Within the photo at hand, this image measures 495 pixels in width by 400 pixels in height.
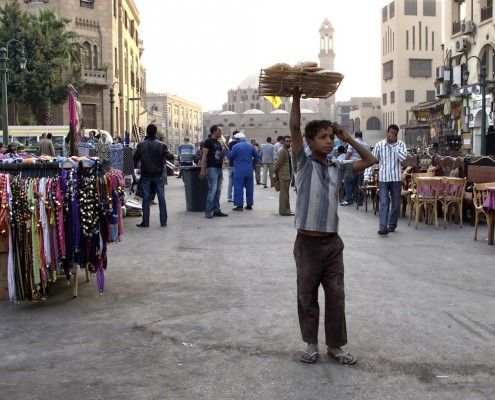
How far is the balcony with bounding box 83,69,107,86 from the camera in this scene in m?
45.2

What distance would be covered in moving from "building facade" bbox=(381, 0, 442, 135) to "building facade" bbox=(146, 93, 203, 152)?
3647 cm

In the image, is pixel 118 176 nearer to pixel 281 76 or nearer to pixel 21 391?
pixel 281 76

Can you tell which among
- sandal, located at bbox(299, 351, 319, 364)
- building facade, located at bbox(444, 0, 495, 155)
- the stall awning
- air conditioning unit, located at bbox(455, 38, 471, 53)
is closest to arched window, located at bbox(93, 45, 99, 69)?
building facade, located at bbox(444, 0, 495, 155)

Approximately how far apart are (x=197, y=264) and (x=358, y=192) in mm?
8234

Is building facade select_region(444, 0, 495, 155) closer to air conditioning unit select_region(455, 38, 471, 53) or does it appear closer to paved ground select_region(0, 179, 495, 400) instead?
air conditioning unit select_region(455, 38, 471, 53)

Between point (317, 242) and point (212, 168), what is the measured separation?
8840 millimetres

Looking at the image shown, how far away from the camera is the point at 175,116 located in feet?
393

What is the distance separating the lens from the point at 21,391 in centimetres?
388

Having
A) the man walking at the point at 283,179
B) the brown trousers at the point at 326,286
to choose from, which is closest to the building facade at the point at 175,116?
the man walking at the point at 283,179

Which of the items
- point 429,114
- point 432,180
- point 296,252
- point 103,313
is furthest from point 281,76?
point 429,114

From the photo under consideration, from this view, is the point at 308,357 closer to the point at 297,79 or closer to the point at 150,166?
the point at 297,79

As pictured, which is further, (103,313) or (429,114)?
(429,114)

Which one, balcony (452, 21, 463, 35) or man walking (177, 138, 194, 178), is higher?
balcony (452, 21, 463, 35)

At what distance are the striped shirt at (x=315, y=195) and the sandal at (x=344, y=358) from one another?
2.69ft
